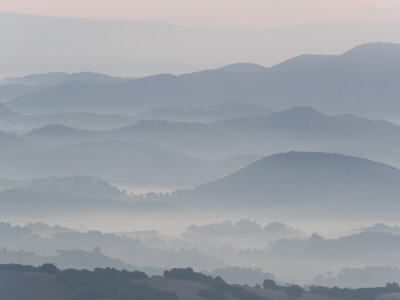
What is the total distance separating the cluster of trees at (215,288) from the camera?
351 ft

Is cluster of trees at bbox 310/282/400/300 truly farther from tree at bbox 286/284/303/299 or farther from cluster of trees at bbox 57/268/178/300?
cluster of trees at bbox 57/268/178/300

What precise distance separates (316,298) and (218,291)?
918 centimetres

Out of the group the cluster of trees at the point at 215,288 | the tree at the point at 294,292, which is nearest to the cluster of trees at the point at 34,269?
the cluster of trees at the point at 215,288

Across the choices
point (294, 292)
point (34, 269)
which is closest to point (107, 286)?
point (34, 269)

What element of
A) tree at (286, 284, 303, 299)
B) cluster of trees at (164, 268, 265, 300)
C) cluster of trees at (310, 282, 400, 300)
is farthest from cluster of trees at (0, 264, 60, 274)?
Answer: cluster of trees at (310, 282, 400, 300)

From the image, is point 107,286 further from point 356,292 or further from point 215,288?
point 356,292

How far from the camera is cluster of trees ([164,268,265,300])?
10711 centimetres

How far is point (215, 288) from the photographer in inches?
4333

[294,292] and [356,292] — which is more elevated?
[356,292]

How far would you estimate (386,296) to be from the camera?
114188 millimetres

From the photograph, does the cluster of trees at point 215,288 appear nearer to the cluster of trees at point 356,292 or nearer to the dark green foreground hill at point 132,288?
the dark green foreground hill at point 132,288

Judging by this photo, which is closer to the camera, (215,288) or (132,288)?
(132,288)

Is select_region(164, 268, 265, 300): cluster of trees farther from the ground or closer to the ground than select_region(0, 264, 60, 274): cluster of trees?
closer to the ground

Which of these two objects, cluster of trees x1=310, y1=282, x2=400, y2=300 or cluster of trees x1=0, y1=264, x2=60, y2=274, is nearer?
cluster of trees x1=310, y1=282, x2=400, y2=300
